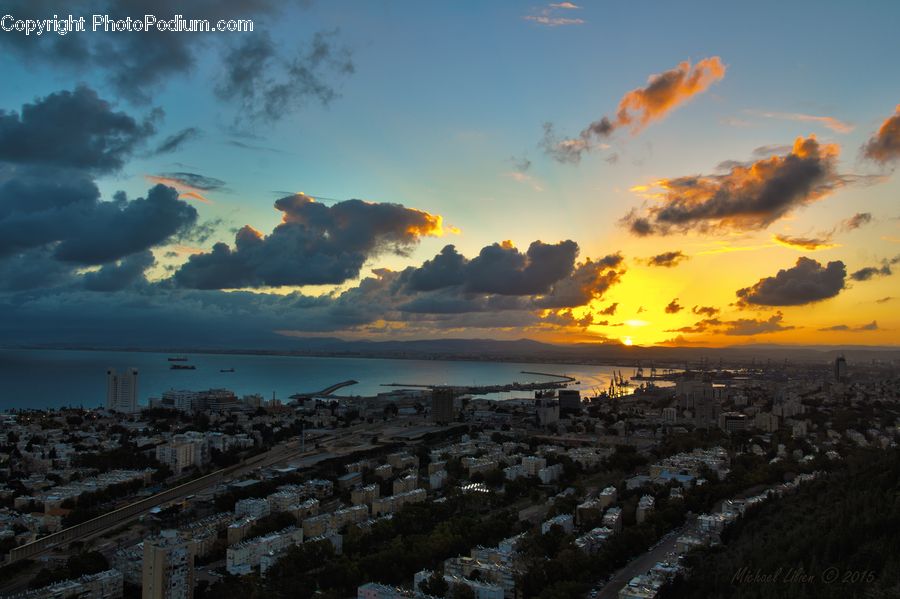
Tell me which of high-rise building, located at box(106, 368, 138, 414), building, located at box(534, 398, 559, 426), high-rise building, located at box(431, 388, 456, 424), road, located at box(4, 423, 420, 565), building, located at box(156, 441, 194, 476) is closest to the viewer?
road, located at box(4, 423, 420, 565)

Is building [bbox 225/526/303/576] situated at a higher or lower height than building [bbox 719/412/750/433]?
higher

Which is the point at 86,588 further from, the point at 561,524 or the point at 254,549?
the point at 561,524

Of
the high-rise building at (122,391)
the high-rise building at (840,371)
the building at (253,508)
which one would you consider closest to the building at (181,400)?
the high-rise building at (122,391)

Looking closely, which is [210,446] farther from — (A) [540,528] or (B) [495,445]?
(A) [540,528]

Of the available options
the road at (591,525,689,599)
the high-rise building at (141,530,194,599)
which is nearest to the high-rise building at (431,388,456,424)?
the road at (591,525,689,599)

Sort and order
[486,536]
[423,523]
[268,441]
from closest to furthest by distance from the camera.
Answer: [486,536] → [423,523] → [268,441]

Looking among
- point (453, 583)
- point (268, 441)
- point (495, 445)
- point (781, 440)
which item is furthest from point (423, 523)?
point (781, 440)

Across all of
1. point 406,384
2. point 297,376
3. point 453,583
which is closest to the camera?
point 453,583

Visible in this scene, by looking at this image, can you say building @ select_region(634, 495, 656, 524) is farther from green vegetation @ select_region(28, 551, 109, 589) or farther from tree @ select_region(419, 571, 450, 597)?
green vegetation @ select_region(28, 551, 109, 589)
